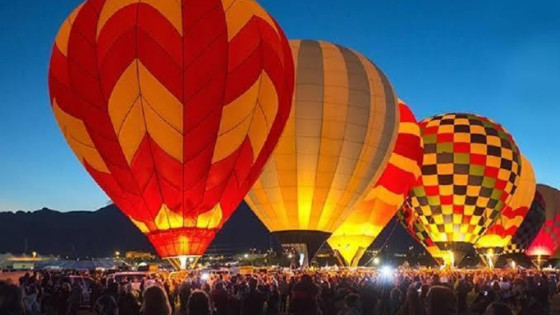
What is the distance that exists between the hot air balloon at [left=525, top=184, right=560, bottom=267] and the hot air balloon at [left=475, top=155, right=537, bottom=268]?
31.2 feet

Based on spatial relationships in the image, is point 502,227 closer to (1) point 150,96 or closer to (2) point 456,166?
(2) point 456,166

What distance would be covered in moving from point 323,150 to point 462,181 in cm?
970

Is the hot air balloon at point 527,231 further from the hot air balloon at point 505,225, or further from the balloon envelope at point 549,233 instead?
the hot air balloon at point 505,225

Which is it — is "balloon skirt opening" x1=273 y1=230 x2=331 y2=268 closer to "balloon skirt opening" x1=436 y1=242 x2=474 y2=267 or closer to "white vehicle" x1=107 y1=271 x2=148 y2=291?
"white vehicle" x1=107 y1=271 x2=148 y2=291

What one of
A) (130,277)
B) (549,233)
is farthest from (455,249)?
(549,233)

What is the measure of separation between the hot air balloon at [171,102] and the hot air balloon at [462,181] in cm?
1467

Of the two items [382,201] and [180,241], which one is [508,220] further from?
[180,241]

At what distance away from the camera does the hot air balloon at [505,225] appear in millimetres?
36750

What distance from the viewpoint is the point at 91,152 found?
1551 centimetres

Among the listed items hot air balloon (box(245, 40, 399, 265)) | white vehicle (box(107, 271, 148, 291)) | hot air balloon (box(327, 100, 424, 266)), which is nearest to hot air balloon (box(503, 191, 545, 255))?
hot air balloon (box(327, 100, 424, 266))

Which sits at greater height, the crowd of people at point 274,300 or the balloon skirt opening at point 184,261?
the balloon skirt opening at point 184,261

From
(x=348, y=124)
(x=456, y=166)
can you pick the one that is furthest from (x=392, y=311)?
(x=456, y=166)

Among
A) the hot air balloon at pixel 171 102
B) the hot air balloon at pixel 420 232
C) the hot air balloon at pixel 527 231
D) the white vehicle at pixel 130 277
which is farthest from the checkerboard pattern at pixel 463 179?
the hot air balloon at pixel 527 231

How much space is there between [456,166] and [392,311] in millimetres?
19568
